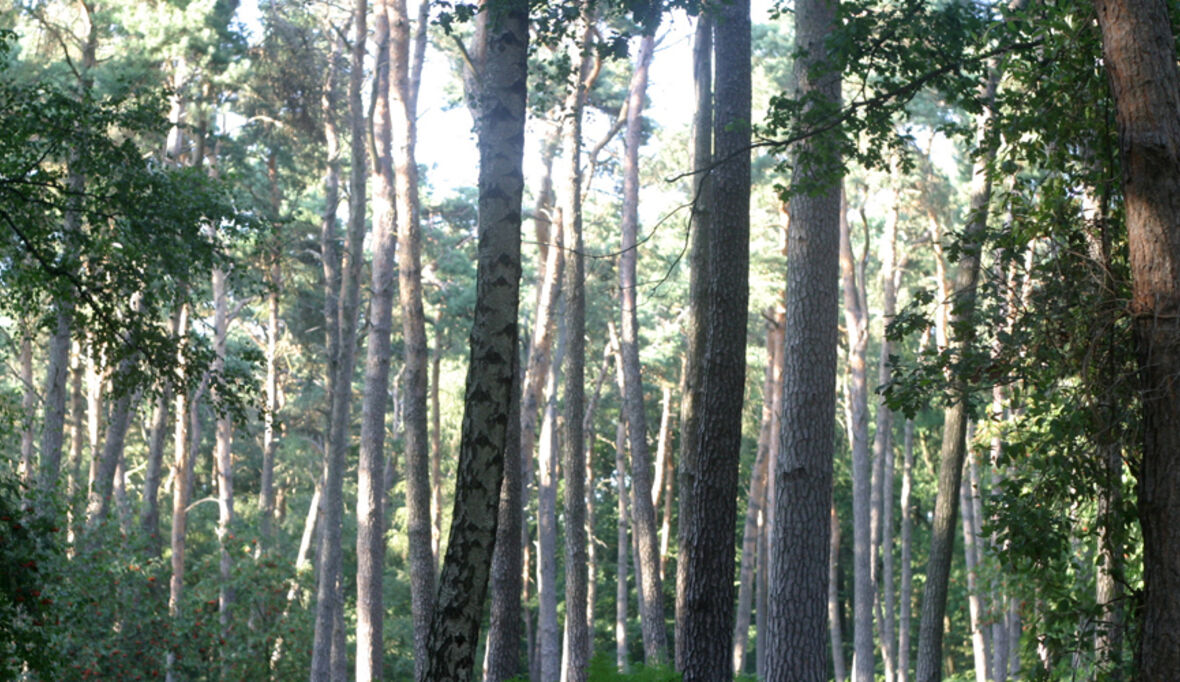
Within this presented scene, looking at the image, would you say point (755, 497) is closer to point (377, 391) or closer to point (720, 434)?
point (377, 391)

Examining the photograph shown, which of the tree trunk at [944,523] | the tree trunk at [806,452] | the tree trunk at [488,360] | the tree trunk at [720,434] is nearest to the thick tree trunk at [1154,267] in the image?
the tree trunk at [720,434]

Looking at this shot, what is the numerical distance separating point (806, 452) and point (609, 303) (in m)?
24.0

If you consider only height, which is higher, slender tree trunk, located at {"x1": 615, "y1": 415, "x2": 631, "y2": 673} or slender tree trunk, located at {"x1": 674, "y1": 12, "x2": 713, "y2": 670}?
slender tree trunk, located at {"x1": 674, "y1": 12, "x2": 713, "y2": 670}

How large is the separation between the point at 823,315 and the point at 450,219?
21.4 m

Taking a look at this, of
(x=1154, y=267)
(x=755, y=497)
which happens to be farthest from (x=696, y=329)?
(x=755, y=497)

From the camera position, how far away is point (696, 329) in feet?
34.2

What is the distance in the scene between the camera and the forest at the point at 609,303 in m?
6.93

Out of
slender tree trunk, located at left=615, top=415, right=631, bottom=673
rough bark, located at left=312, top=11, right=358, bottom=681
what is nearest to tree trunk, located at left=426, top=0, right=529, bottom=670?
rough bark, located at left=312, top=11, right=358, bottom=681

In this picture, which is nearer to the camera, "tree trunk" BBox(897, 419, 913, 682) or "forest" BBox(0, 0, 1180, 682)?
"forest" BBox(0, 0, 1180, 682)

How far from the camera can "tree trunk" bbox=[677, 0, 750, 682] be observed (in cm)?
849

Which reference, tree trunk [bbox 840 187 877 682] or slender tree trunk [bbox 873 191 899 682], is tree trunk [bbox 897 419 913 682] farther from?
tree trunk [bbox 840 187 877 682]

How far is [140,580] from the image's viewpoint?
1539 centimetres

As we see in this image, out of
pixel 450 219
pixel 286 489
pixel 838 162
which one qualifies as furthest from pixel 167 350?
pixel 286 489

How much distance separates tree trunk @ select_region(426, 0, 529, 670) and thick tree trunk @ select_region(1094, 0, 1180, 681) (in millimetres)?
3485
